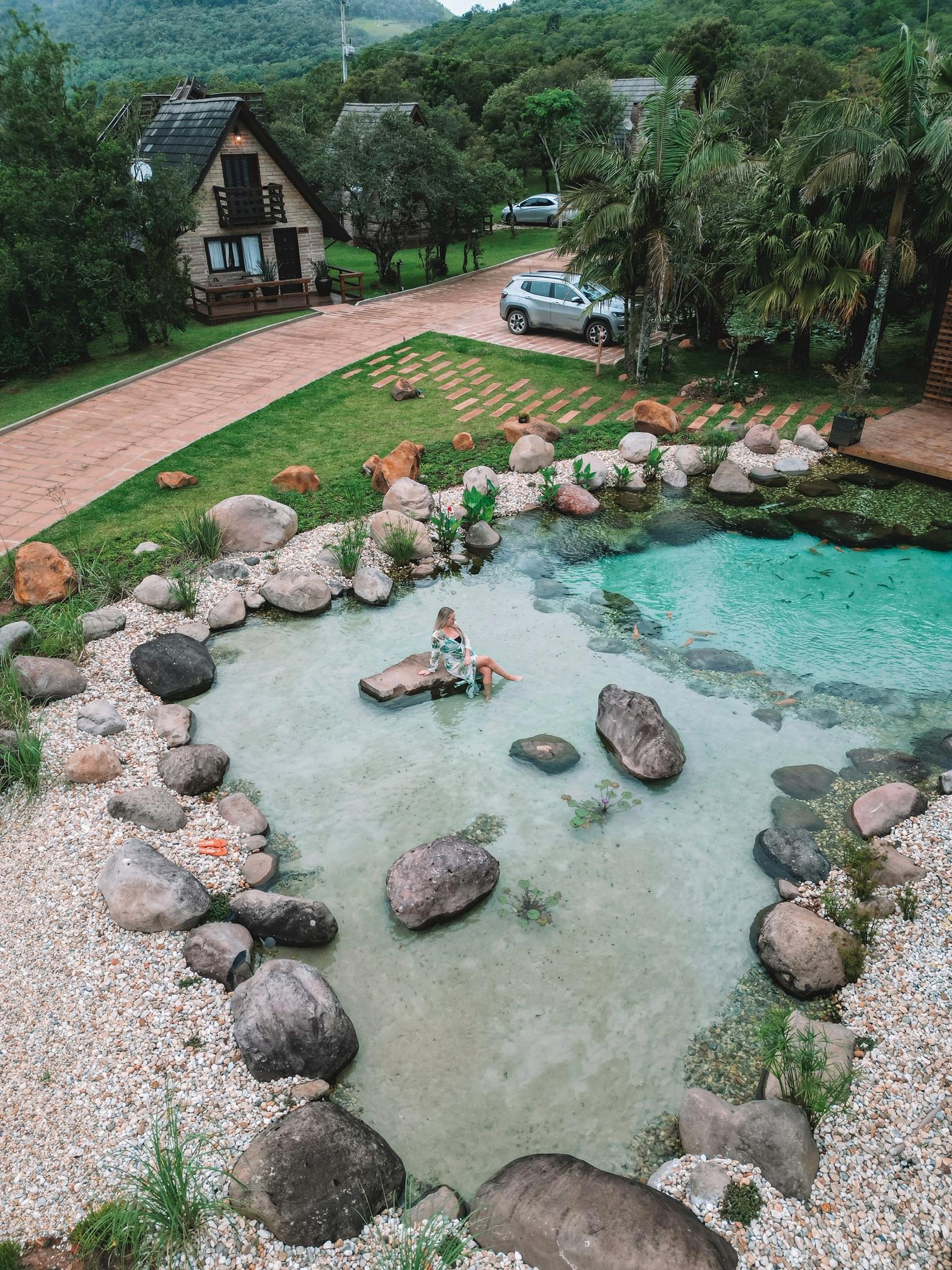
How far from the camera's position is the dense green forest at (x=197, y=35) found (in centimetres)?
7906

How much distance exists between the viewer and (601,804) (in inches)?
336

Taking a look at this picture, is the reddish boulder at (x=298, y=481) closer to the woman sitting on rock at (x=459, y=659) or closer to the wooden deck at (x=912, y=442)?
the woman sitting on rock at (x=459, y=659)

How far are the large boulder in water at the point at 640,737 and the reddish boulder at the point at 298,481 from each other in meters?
7.33

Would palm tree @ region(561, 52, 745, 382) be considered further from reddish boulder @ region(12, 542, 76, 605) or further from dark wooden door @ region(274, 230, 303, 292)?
dark wooden door @ region(274, 230, 303, 292)

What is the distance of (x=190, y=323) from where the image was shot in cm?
2488

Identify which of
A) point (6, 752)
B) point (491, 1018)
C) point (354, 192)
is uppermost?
point (354, 192)

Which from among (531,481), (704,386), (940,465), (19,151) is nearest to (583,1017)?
(531,481)

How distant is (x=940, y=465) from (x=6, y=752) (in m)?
14.8

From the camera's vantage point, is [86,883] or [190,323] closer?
[86,883]

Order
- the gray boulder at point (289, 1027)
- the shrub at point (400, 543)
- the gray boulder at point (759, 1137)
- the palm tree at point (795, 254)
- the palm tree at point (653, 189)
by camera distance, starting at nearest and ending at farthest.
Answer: the gray boulder at point (759, 1137), the gray boulder at point (289, 1027), the shrub at point (400, 543), the palm tree at point (653, 189), the palm tree at point (795, 254)

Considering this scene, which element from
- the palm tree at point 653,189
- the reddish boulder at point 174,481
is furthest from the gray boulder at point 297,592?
the palm tree at point 653,189

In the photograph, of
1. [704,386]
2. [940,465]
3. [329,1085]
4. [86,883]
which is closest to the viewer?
[329,1085]

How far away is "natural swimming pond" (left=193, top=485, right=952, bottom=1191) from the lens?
6.27m

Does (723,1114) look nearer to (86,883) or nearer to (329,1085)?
A: (329,1085)
